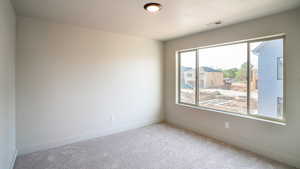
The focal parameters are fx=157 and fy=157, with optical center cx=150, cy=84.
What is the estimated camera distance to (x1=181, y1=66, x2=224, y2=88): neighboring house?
11.8 feet

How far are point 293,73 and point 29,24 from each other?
444cm

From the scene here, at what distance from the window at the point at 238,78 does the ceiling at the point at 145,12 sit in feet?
2.02

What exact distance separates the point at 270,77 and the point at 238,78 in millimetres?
548

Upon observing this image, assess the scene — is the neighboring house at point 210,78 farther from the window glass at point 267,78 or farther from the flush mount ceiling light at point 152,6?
the flush mount ceiling light at point 152,6

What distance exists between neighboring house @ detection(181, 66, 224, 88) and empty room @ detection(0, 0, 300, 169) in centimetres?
2

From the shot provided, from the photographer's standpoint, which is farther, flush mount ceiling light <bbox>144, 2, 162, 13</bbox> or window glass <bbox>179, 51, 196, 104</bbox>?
window glass <bbox>179, 51, 196, 104</bbox>

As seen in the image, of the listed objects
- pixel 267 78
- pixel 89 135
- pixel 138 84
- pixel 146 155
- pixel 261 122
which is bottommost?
pixel 146 155

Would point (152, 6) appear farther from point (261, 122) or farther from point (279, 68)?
point (261, 122)

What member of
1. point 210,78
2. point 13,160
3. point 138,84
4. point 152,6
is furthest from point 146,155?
point 152,6

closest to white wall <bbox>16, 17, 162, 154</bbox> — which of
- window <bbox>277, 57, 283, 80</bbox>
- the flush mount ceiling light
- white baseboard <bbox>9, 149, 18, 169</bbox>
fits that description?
white baseboard <bbox>9, 149, 18, 169</bbox>

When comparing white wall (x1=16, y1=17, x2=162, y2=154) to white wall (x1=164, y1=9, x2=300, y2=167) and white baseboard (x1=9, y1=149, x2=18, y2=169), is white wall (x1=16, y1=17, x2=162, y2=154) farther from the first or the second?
white wall (x1=164, y1=9, x2=300, y2=167)

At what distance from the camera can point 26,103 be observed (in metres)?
2.78

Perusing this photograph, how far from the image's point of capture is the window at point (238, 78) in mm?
2729

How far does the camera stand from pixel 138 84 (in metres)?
4.24
